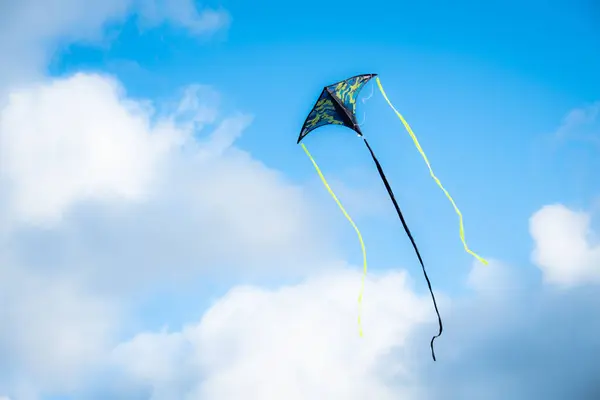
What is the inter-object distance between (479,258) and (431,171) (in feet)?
11.5

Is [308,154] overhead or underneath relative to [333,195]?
overhead

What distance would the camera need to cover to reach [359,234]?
670 inches

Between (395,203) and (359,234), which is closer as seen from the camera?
(395,203)

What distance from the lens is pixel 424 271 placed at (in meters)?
14.4

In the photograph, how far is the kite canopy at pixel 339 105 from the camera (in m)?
20.2

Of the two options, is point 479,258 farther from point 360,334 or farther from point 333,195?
point 333,195

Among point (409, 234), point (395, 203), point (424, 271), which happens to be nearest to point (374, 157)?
point (395, 203)

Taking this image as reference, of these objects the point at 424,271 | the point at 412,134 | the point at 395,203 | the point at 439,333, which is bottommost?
the point at 439,333

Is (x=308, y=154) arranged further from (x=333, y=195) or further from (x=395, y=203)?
(x=395, y=203)

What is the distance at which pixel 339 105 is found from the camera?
66.4 feet

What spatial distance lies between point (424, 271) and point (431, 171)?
3.78 m

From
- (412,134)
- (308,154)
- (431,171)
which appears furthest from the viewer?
(308,154)

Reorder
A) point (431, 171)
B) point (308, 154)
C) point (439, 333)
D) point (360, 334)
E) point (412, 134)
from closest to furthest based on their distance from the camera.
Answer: point (439, 333) < point (360, 334) < point (431, 171) < point (412, 134) < point (308, 154)

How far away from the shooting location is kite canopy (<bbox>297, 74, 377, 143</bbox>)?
20175 millimetres
